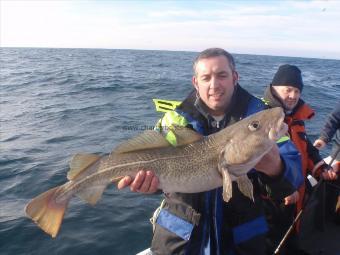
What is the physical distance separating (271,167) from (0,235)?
5261 millimetres

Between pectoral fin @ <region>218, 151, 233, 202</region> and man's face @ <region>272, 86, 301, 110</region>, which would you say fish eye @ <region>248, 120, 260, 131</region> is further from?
man's face @ <region>272, 86, 301, 110</region>

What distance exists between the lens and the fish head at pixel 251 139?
10.1ft

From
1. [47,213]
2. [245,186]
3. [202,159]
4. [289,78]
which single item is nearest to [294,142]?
[289,78]

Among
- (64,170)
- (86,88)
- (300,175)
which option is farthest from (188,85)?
(300,175)

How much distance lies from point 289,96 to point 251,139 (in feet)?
8.66

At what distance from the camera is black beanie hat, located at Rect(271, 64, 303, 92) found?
551 cm

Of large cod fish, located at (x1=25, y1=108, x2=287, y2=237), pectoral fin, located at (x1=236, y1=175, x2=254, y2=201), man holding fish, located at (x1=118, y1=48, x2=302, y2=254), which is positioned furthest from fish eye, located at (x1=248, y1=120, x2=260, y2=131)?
pectoral fin, located at (x1=236, y1=175, x2=254, y2=201)

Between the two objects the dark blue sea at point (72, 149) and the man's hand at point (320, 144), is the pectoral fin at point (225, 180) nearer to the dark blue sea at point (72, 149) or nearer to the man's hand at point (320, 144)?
the dark blue sea at point (72, 149)

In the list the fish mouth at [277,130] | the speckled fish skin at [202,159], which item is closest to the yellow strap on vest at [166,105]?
the speckled fish skin at [202,159]

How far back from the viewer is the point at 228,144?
10.7 ft

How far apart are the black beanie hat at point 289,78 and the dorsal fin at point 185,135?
108 inches

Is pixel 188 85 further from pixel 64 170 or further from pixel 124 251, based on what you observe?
pixel 124 251

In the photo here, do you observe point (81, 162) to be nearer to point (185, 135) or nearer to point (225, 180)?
point (185, 135)

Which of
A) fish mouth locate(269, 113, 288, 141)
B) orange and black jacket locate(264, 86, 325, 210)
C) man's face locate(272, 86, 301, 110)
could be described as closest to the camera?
fish mouth locate(269, 113, 288, 141)
